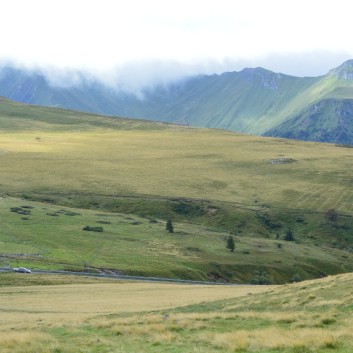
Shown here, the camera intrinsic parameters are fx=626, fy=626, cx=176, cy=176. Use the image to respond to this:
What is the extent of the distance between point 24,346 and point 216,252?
358ft

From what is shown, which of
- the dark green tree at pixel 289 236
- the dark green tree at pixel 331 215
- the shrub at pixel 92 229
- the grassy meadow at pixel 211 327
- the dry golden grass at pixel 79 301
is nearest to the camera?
the grassy meadow at pixel 211 327

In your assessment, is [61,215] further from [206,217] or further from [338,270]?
[338,270]

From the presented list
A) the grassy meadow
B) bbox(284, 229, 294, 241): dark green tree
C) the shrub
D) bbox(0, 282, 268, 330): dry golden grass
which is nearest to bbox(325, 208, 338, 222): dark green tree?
bbox(284, 229, 294, 241): dark green tree

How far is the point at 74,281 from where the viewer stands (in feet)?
272

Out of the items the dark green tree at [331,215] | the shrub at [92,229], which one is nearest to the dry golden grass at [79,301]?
the shrub at [92,229]

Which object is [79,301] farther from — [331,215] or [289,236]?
[331,215]

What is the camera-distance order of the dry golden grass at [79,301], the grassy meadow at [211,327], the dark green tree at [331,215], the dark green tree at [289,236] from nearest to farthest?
the grassy meadow at [211,327] → the dry golden grass at [79,301] → the dark green tree at [289,236] → the dark green tree at [331,215]

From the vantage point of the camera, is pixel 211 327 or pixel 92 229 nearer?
pixel 211 327

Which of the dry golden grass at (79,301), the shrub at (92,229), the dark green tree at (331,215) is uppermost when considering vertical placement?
the dry golden grass at (79,301)

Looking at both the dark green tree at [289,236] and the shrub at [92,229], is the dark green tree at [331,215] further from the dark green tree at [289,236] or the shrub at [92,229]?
the shrub at [92,229]

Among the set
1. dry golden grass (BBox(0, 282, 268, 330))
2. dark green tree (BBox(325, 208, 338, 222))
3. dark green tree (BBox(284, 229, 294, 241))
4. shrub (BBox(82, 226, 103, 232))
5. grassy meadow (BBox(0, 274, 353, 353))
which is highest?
grassy meadow (BBox(0, 274, 353, 353))

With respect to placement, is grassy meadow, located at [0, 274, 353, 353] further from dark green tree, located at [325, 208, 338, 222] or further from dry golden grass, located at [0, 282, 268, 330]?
dark green tree, located at [325, 208, 338, 222]

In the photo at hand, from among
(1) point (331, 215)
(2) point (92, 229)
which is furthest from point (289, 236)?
(2) point (92, 229)

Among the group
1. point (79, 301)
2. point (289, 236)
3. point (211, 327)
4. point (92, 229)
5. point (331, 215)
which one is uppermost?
point (211, 327)
